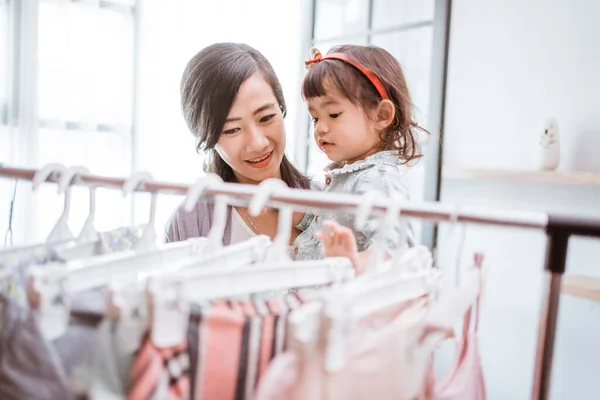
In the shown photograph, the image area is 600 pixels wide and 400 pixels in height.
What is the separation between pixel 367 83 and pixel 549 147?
791mm

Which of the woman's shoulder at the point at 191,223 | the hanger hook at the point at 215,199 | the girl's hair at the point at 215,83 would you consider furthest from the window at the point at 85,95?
the hanger hook at the point at 215,199

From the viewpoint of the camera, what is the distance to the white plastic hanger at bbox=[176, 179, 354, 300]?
20.8 inches

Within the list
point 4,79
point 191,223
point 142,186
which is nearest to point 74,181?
point 142,186

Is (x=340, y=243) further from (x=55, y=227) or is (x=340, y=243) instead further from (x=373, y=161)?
(x=55, y=227)

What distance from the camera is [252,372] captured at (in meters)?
0.51

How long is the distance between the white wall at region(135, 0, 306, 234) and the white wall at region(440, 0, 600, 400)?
1121 millimetres

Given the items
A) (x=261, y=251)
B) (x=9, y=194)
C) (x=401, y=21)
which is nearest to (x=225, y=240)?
(x=261, y=251)

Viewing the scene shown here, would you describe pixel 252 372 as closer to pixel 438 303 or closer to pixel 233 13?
pixel 438 303

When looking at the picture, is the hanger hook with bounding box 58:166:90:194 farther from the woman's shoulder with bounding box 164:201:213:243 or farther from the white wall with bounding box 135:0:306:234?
the white wall with bounding box 135:0:306:234

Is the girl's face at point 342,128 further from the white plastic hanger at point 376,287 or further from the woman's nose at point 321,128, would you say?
the white plastic hanger at point 376,287

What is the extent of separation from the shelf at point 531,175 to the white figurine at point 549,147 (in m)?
0.05

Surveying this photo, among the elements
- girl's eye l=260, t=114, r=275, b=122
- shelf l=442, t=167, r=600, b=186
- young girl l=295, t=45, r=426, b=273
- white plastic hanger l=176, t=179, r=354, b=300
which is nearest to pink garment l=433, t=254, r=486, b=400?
white plastic hanger l=176, t=179, r=354, b=300

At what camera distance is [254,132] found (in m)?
1.20

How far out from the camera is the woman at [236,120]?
119 centimetres
